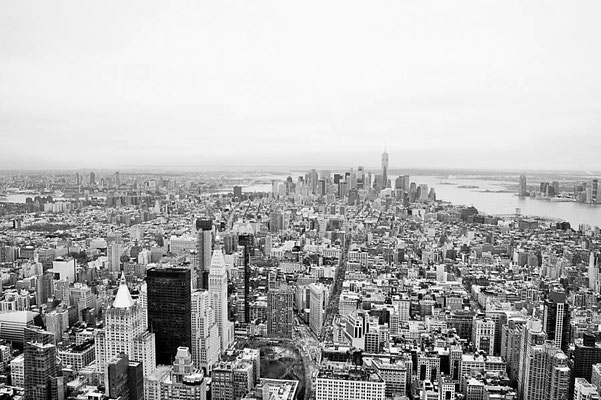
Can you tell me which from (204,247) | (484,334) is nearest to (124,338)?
(204,247)

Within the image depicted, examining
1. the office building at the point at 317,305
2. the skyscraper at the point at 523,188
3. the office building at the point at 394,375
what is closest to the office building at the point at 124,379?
the office building at the point at 394,375

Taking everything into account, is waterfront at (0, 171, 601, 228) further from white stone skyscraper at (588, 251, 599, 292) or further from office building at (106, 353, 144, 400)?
office building at (106, 353, 144, 400)

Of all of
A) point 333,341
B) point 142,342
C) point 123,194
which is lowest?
point 333,341

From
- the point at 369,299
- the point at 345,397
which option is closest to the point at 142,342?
the point at 345,397

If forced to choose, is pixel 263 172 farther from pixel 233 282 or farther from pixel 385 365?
pixel 385 365

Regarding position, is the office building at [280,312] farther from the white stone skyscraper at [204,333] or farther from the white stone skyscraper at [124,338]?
the white stone skyscraper at [124,338]

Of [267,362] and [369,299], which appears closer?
[267,362]
